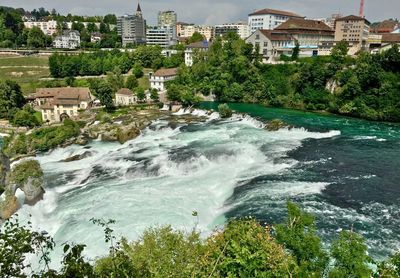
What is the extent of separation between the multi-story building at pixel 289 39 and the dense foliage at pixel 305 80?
5.66 metres

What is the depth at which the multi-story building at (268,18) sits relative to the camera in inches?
5118

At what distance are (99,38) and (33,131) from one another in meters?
110

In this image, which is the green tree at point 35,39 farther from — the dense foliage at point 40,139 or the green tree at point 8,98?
the dense foliage at point 40,139

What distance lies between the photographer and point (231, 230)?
15648mm

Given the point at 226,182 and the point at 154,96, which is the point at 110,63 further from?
the point at 226,182

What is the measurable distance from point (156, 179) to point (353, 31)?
75.9 meters

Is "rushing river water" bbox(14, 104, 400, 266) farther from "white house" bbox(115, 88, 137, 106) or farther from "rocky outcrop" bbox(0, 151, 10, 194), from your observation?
"white house" bbox(115, 88, 137, 106)

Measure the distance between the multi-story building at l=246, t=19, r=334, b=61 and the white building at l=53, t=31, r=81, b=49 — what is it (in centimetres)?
8825

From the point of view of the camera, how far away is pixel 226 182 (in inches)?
1294

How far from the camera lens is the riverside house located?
60094 millimetres

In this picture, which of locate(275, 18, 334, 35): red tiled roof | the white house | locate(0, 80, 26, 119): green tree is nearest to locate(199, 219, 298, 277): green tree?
the white house

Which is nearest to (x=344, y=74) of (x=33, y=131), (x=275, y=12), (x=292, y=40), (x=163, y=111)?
(x=292, y=40)

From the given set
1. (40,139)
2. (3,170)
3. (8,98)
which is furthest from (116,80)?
(3,170)

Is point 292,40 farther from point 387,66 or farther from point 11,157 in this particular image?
point 11,157
